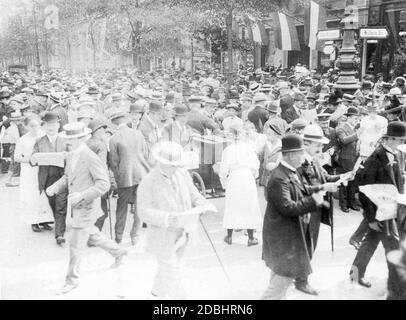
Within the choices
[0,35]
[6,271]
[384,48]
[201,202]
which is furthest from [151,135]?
[0,35]

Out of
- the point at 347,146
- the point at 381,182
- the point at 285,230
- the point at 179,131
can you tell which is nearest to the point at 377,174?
the point at 381,182

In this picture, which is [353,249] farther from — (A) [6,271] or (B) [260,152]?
(A) [6,271]

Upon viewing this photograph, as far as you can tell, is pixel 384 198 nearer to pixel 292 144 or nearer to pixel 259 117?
pixel 292 144

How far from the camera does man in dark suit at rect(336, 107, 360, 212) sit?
828 centimetres

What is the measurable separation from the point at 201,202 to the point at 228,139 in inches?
123

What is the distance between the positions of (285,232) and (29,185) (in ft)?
14.1

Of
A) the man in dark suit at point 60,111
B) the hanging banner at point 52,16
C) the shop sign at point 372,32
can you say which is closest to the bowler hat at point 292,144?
the man in dark suit at point 60,111

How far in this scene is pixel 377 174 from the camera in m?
5.34

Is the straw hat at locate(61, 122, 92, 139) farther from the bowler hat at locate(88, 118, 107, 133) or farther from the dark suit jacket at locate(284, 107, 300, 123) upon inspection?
the dark suit jacket at locate(284, 107, 300, 123)

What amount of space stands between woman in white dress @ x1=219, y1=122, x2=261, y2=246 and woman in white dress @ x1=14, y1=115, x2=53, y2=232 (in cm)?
266

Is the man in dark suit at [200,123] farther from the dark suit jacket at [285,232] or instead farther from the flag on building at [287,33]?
the flag on building at [287,33]

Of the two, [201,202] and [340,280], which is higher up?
[201,202]

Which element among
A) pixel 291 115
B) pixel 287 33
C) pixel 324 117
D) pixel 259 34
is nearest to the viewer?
pixel 324 117

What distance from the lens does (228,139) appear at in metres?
7.79
